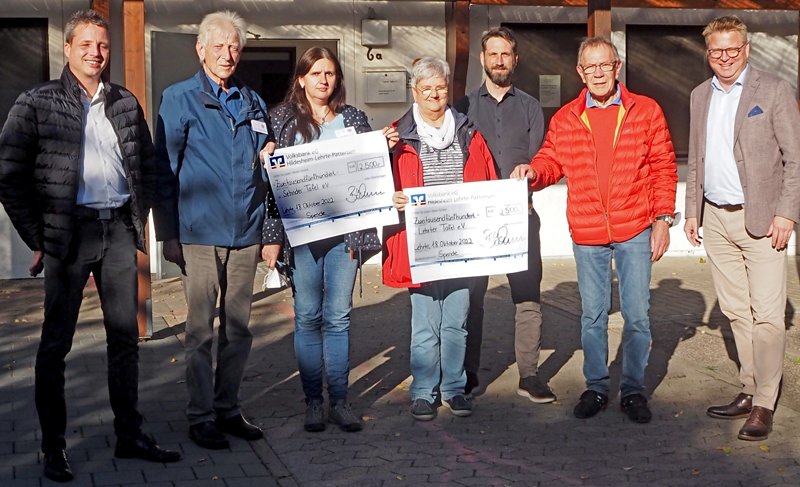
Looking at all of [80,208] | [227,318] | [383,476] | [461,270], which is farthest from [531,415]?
[80,208]

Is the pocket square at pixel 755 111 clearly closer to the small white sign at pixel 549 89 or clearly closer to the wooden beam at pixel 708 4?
the wooden beam at pixel 708 4

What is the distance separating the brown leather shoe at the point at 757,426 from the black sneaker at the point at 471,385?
1619 millimetres

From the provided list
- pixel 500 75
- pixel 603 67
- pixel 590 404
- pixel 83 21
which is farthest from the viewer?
pixel 500 75

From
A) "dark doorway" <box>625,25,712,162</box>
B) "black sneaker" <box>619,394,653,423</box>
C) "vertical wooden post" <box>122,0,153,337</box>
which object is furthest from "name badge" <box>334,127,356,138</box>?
"dark doorway" <box>625,25,712,162</box>

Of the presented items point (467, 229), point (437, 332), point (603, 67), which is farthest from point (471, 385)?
point (603, 67)

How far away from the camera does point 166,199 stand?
5039 millimetres

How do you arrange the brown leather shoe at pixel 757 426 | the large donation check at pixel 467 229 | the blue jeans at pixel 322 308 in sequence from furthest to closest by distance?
the large donation check at pixel 467 229 → the blue jeans at pixel 322 308 → the brown leather shoe at pixel 757 426

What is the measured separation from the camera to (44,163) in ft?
14.6

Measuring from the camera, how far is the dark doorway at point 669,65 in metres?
12.4

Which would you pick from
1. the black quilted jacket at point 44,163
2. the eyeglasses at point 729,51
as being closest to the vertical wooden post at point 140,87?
the black quilted jacket at point 44,163

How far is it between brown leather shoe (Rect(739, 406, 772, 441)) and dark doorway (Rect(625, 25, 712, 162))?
25.1ft

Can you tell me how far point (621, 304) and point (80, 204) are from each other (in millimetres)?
3067

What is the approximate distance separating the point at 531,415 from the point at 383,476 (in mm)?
1357

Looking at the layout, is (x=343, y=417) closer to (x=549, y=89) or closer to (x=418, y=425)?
(x=418, y=425)
